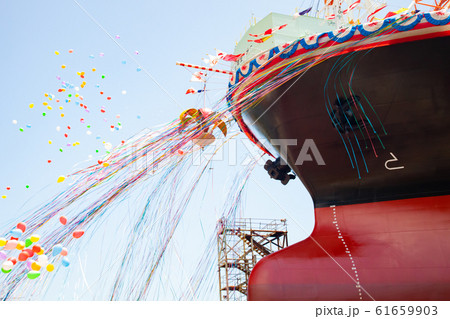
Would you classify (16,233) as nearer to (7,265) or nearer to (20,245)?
(20,245)

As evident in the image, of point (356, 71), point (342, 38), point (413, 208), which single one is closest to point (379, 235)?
point (413, 208)

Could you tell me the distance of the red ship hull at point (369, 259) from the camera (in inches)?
254

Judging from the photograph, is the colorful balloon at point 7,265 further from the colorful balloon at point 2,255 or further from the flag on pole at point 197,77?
the flag on pole at point 197,77

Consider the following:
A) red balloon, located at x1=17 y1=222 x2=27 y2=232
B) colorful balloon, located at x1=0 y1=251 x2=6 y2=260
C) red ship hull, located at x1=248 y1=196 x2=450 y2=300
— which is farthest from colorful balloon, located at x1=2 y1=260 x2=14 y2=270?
red ship hull, located at x1=248 y1=196 x2=450 y2=300

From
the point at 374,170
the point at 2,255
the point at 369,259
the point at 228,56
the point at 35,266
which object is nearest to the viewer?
the point at 35,266

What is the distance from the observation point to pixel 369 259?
679 cm

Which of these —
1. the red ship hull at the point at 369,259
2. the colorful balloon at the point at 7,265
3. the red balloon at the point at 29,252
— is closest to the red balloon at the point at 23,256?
the red balloon at the point at 29,252

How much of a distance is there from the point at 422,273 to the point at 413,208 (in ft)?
3.67

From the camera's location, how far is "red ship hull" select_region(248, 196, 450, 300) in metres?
6.45

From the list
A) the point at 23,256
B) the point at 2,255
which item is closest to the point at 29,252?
the point at 23,256

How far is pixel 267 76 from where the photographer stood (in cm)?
721

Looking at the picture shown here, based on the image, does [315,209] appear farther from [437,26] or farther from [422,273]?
[437,26]

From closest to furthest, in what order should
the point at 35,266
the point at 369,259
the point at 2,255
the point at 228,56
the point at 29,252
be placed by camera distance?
the point at 35,266, the point at 29,252, the point at 2,255, the point at 369,259, the point at 228,56

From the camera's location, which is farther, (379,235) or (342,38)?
(379,235)
